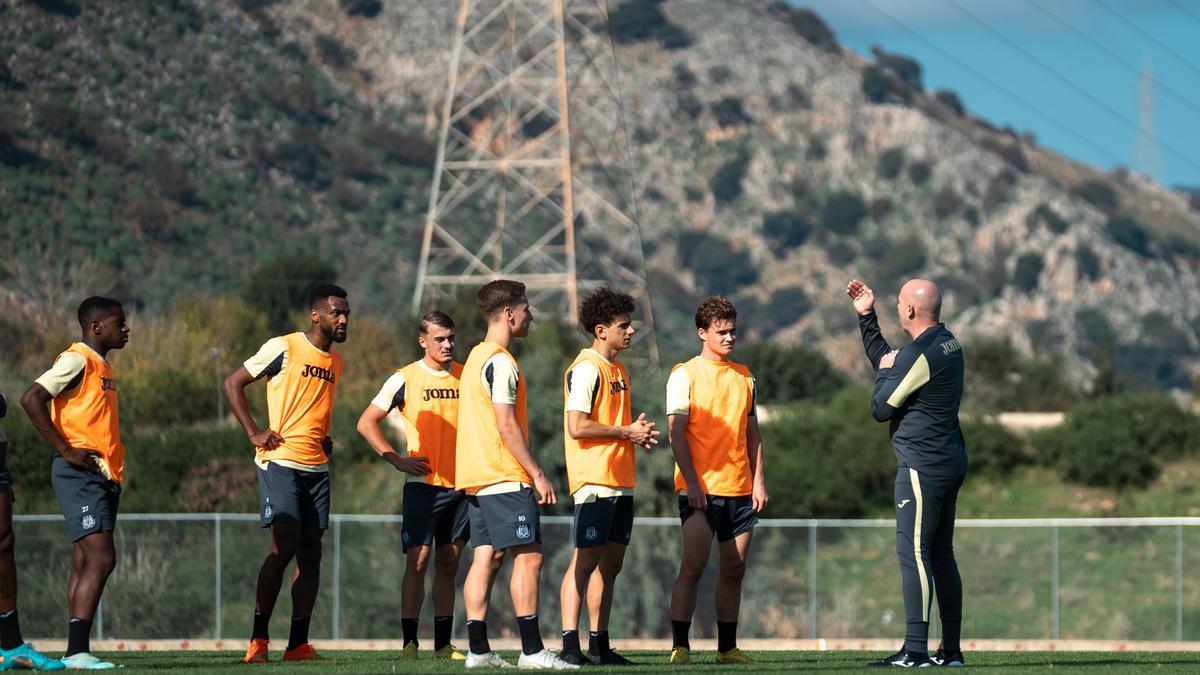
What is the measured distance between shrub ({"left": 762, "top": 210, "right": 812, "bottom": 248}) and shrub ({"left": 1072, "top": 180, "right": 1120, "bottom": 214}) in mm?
23251

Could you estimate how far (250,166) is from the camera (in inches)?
3130

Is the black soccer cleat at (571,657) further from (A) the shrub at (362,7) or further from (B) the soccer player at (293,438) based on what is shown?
(A) the shrub at (362,7)

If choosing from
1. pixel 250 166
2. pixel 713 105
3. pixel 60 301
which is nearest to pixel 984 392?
pixel 60 301

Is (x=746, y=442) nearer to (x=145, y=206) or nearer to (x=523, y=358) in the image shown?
(x=523, y=358)

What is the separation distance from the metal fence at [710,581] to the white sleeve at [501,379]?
444 inches

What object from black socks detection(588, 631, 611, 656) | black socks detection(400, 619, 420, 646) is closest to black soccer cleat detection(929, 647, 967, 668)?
black socks detection(588, 631, 611, 656)

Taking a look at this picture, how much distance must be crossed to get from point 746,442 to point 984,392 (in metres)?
44.5

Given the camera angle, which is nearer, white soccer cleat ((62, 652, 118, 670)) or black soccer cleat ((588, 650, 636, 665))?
white soccer cleat ((62, 652, 118, 670))

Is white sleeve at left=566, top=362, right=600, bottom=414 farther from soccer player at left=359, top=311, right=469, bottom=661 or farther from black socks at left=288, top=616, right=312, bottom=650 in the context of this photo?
black socks at left=288, top=616, right=312, bottom=650

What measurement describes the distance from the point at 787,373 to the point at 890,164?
52.4 meters

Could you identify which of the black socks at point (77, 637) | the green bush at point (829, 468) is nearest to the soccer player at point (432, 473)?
the black socks at point (77, 637)

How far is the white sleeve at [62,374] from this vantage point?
32.1ft

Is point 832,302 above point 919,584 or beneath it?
above

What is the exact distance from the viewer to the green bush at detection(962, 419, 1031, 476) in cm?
3809
